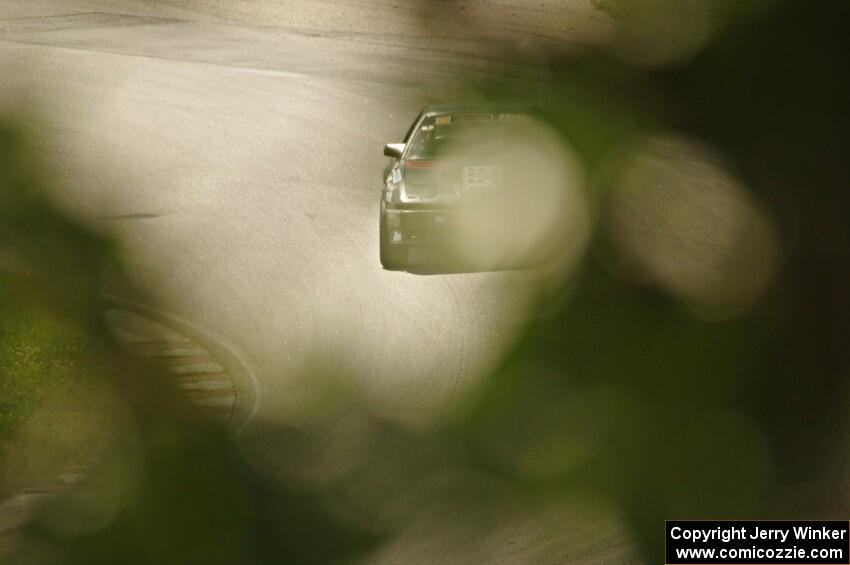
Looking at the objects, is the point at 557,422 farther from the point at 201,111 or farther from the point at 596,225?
the point at 201,111

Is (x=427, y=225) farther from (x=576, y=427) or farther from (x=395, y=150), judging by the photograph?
(x=576, y=427)

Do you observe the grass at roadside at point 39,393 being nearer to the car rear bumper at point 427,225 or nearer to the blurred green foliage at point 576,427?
the blurred green foliage at point 576,427

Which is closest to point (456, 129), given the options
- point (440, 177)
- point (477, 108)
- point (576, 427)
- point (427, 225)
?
point (477, 108)

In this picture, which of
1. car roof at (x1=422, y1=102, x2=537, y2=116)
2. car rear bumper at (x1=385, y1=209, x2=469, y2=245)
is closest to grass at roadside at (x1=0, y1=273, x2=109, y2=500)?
car rear bumper at (x1=385, y1=209, x2=469, y2=245)

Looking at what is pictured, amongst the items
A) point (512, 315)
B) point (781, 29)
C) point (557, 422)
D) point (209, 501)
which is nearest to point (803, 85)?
point (781, 29)

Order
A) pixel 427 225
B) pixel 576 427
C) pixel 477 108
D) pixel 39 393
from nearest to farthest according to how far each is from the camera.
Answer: pixel 576 427 → pixel 39 393 → pixel 427 225 → pixel 477 108

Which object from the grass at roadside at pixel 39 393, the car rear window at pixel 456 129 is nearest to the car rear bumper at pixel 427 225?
the car rear window at pixel 456 129

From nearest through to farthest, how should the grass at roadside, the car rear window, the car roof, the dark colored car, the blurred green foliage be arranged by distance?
the blurred green foliage
the grass at roadside
the dark colored car
the car rear window
the car roof

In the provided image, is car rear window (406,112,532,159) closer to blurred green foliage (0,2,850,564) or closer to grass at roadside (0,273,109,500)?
blurred green foliage (0,2,850,564)
